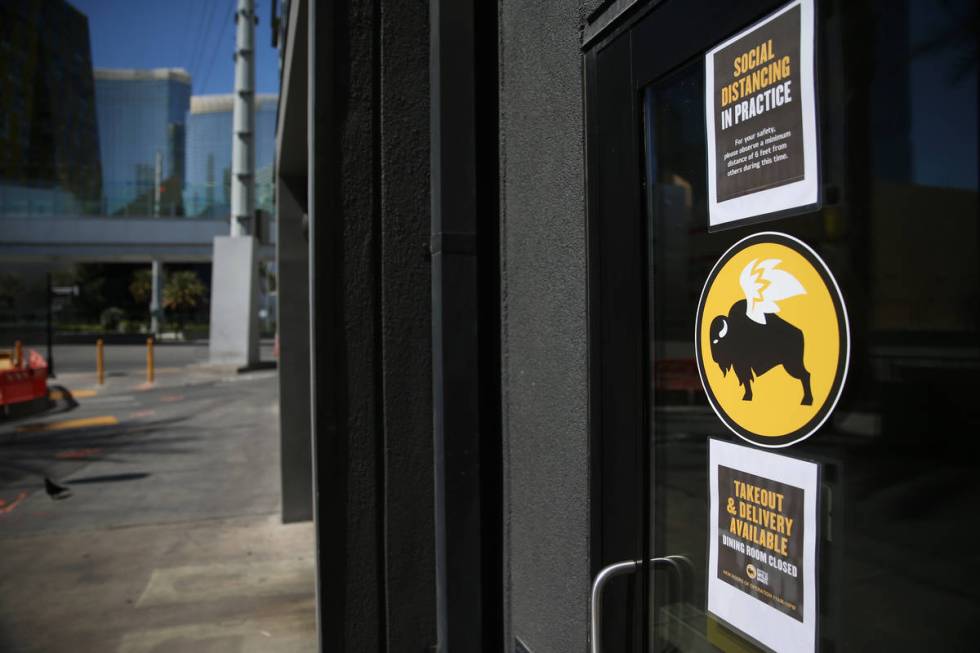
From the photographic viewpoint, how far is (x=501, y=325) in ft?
9.06

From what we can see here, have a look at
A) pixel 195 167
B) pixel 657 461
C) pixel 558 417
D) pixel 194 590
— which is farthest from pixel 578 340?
pixel 195 167

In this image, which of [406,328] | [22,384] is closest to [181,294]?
[22,384]

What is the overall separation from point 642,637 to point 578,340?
822 millimetres

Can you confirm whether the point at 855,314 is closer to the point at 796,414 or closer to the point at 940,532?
the point at 796,414

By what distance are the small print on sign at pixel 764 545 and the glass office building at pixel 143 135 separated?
41.4m

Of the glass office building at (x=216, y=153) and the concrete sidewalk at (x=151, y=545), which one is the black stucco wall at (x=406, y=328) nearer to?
the concrete sidewalk at (x=151, y=545)

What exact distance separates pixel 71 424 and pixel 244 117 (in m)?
11.9

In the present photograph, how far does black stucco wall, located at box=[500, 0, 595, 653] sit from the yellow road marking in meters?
11.7

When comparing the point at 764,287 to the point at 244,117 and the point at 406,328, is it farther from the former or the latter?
the point at 244,117

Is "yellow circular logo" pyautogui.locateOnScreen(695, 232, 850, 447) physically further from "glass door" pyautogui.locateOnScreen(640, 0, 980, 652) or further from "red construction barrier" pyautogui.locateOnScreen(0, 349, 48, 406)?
"red construction barrier" pyautogui.locateOnScreen(0, 349, 48, 406)

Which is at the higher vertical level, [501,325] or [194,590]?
[501,325]

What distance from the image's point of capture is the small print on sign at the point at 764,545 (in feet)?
4.12

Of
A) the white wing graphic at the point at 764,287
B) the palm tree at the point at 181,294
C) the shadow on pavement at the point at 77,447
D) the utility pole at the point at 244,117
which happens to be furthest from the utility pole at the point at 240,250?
the palm tree at the point at 181,294

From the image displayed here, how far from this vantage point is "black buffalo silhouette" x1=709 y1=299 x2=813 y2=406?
1263 mm
